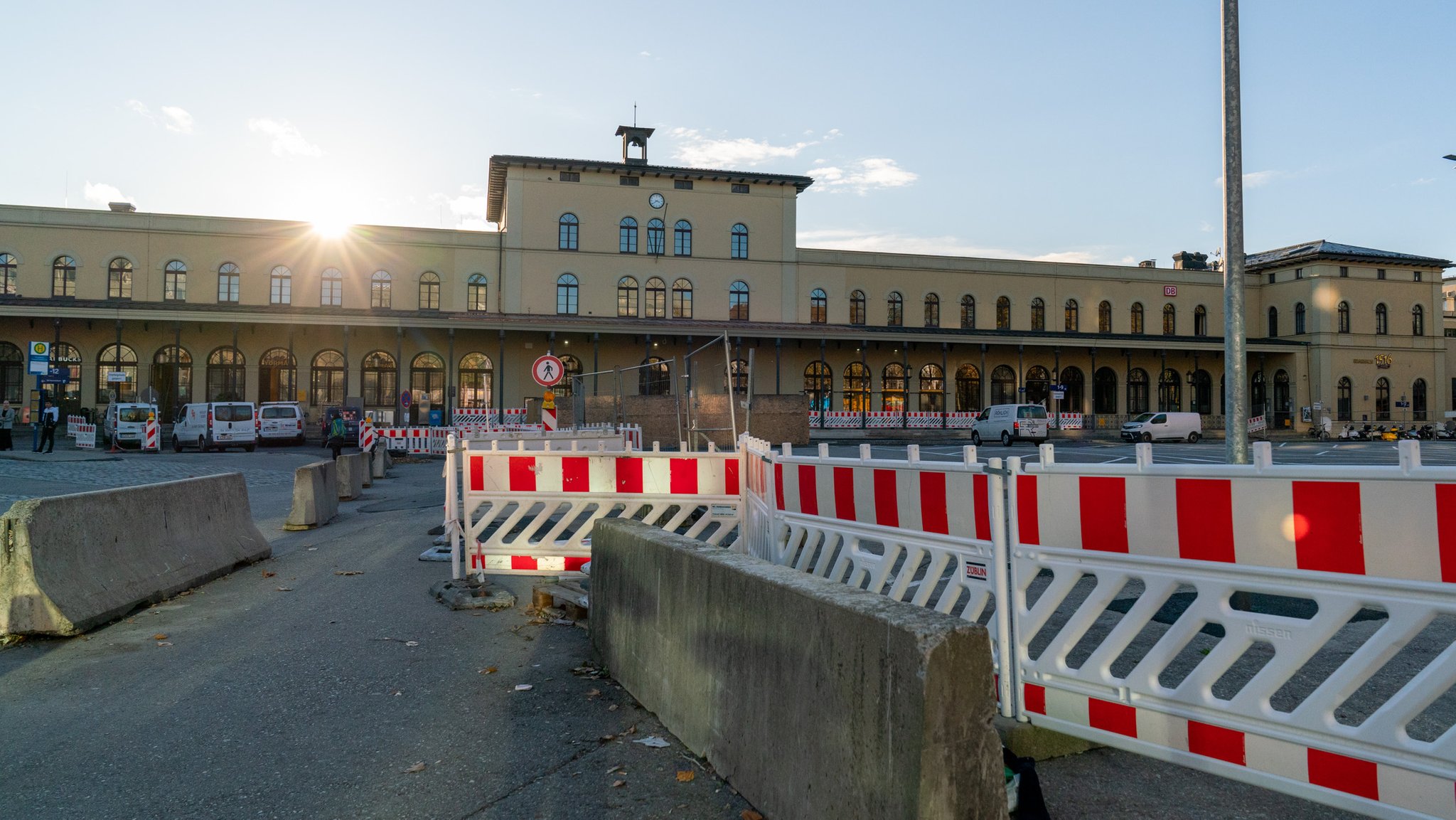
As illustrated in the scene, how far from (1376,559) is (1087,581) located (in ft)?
15.0

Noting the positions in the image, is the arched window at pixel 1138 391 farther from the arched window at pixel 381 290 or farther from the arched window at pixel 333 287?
the arched window at pixel 333 287

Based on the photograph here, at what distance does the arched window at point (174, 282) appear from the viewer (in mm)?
39594

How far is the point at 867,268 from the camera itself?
47.3 meters

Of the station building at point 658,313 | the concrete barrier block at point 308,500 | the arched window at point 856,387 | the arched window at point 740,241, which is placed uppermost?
the arched window at point 740,241

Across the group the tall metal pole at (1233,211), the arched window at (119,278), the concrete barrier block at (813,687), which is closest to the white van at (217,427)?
the arched window at (119,278)

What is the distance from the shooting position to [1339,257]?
5150 cm

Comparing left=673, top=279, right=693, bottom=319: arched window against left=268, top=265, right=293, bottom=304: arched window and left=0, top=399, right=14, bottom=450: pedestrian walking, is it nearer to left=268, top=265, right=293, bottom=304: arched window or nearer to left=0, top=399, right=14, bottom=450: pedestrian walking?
left=268, top=265, right=293, bottom=304: arched window

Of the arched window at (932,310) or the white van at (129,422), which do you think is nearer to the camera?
the white van at (129,422)

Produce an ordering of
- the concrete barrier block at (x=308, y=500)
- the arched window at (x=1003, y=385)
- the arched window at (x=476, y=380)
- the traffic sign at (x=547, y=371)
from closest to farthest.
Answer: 1. the concrete barrier block at (x=308, y=500)
2. the traffic sign at (x=547, y=371)
3. the arched window at (x=476, y=380)
4. the arched window at (x=1003, y=385)

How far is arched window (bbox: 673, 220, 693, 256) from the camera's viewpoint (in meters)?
45.1

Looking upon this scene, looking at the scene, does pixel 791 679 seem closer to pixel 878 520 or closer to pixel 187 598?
pixel 878 520

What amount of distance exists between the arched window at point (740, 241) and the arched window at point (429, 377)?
1542cm

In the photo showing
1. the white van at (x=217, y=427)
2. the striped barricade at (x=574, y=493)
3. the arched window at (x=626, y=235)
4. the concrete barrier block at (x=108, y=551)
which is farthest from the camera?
the arched window at (x=626, y=235)

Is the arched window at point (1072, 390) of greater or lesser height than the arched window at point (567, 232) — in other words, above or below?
below
